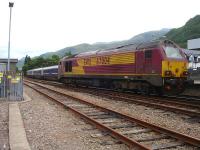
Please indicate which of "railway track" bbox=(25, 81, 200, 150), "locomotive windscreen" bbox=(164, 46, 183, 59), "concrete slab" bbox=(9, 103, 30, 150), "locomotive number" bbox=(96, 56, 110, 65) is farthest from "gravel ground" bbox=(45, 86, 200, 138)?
"locomotive number" bbox=(96, 56, 110, 65)

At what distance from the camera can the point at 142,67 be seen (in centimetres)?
1883

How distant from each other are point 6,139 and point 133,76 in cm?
1270

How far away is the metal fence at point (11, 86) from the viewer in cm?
1703

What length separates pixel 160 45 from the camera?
17766mm

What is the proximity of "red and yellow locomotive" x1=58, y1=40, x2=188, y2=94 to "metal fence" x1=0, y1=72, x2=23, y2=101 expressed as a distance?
6.45 m

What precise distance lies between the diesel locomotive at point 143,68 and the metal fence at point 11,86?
645 centimetres

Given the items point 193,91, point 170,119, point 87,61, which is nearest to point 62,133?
point 170,119

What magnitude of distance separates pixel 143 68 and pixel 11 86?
7056 millimetres

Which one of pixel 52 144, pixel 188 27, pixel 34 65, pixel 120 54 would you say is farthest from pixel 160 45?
pixel 188 27

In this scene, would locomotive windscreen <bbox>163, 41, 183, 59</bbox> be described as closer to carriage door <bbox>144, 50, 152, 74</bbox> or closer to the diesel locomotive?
the diesel locomotive

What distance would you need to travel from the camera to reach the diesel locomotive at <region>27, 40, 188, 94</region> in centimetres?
1756

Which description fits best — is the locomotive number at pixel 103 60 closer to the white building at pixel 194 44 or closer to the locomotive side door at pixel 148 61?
the locomotive side door at pixel 148 61

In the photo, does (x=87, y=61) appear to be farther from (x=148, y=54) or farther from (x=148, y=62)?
(x=148, y=62)

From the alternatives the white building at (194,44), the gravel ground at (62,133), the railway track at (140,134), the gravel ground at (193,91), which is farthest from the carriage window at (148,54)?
the white building at (194,44)
